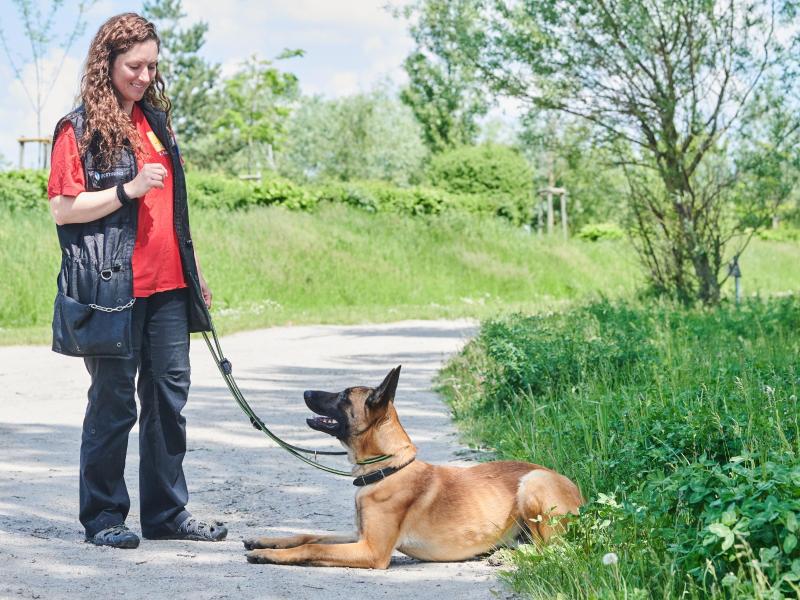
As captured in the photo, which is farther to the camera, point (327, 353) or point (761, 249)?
point (761, 249)

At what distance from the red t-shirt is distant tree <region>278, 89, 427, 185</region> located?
165 feet

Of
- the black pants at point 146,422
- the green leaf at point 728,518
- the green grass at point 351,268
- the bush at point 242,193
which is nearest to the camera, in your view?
the green leaf at point 728,518

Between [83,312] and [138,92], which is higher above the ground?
[138,92]

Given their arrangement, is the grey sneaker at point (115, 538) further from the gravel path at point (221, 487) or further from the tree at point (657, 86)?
the tree at point (657, 86)

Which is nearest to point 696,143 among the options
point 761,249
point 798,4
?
point 798,4

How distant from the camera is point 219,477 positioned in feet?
22.9

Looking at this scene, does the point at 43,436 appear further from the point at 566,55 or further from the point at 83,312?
the point at 566,55

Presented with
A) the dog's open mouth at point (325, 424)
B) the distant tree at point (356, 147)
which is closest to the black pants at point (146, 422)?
the dog's open mouth at point (325, 424)

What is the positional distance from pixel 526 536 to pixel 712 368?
336cm

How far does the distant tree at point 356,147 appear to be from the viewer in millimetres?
58250

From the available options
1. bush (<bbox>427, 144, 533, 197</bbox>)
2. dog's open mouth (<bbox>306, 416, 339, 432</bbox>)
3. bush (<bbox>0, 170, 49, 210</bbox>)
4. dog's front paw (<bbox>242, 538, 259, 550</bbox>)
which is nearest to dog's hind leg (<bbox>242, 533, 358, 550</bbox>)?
dog's front paw (<bbox>242, 538, 259, 550</bbox>)

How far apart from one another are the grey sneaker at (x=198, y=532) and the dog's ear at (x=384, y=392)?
42.4 inches

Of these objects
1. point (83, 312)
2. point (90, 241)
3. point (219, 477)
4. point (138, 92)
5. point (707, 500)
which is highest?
point (138, 92)

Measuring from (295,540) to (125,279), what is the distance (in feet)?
4.84
